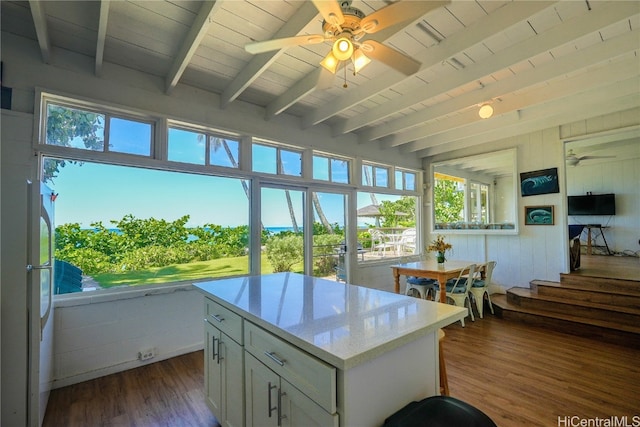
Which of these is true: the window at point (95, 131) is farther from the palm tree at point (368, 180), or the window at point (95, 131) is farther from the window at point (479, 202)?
the window at point (479, 202)

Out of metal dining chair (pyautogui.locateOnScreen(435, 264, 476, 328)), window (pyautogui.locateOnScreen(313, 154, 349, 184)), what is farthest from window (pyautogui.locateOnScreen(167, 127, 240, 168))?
metal dining chair (pyautogui.locateOnScreen(435, 264, 476, 328))

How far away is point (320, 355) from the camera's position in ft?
3.49

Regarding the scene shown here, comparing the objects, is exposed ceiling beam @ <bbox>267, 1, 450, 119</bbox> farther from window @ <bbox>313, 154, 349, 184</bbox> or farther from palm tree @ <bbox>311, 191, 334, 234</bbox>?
palm tree @ <bbox>311, 191, 334, 234</bbox>

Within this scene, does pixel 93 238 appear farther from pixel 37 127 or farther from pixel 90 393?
pixel 90 393

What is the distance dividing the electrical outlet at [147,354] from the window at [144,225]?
2.23 ft

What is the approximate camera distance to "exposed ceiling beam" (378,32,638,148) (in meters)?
2.46

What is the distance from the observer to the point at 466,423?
3.39ft

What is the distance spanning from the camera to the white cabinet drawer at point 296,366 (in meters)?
1.04

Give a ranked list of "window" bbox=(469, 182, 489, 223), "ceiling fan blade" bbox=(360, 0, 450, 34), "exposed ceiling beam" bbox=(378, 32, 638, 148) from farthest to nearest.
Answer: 1. "window" bbox=(469, 182, 489, 223)
2. "exposed ceiling beam" bbox=(378, 32, 638, 148)
3. "ceiling fan blade" bbox=(360, 0, 450, 34)

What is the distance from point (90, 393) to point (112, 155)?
212 cm

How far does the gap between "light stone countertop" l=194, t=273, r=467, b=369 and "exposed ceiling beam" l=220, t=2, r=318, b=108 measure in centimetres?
189

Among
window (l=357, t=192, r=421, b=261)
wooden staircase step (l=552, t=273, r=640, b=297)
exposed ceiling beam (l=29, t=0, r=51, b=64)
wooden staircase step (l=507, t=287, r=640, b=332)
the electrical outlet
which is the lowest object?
the electrical outlet

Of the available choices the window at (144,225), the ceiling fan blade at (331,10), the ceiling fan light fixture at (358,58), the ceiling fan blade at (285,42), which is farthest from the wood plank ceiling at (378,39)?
the window at (144,225)

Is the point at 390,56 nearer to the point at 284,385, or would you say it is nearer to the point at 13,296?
the point at 284,385
